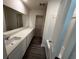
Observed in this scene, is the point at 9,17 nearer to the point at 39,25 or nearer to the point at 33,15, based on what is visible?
the point at 33,15

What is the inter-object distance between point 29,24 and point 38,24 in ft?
2.81

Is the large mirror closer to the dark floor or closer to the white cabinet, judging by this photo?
the white cabinet

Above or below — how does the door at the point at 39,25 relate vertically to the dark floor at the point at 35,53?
above

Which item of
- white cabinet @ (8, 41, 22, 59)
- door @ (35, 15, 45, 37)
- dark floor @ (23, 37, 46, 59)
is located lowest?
dark floor @ (23, 37, 46, 59)

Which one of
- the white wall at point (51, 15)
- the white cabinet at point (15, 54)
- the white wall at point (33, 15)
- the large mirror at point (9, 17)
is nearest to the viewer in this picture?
the white cabinet at point (15, 54)

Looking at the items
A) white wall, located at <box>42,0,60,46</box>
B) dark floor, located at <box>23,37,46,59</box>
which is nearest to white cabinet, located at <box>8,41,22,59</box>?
dark floor, located at <box>23,37,46,59</box>

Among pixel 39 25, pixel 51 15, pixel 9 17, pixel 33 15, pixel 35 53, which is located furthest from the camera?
pixel 39 25

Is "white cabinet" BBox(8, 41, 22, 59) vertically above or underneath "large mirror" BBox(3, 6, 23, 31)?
underneath

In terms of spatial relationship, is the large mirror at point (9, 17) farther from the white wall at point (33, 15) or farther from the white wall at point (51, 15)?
the white wall at point (33, 15)

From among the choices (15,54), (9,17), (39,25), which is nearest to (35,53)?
(15,54)

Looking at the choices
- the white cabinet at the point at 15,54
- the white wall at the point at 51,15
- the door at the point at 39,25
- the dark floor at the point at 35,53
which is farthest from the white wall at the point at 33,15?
the white cabinet at the point at 15,54

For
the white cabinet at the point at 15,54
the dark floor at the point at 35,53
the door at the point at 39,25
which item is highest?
the door at the point at 39,25

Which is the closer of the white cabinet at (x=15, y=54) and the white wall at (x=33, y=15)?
the white cabinet at (x=15, y=54)

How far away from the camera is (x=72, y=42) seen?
811 mm
